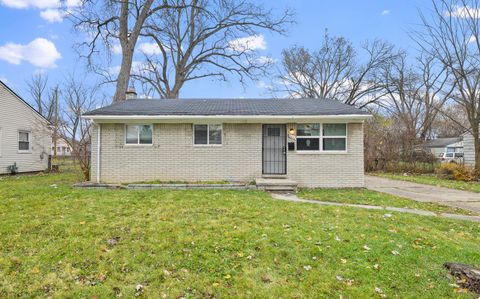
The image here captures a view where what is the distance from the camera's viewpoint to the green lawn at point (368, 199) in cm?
733

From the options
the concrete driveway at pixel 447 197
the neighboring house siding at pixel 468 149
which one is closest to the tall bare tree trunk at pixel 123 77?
the concrete driveway at pixel 447 197

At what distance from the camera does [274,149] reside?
11.4 m

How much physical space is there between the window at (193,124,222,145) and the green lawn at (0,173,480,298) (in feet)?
15.3

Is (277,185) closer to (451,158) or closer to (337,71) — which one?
(337,71)

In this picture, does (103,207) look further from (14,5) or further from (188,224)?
(14,5)

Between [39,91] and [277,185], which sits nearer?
[277,185]

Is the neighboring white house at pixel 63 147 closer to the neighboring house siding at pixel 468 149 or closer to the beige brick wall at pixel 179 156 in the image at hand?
the beige brick wall at pixel 179 156

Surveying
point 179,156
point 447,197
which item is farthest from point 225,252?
point 447,197

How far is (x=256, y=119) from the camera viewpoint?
10648 mm

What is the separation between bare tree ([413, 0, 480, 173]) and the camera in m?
16.0

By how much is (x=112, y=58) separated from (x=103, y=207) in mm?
16766

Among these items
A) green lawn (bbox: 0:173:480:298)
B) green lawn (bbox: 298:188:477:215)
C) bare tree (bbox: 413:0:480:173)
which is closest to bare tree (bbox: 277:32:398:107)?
bare tree (bbox: 413:0:480:173)

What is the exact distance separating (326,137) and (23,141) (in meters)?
16.8

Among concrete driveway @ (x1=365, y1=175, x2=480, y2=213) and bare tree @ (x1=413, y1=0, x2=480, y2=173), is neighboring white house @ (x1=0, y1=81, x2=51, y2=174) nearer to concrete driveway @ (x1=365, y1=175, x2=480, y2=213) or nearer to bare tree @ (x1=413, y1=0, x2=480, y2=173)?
concrete driveway @ (x1=365, y1=175, x2=480, y2=213)
